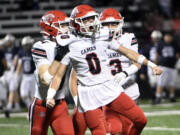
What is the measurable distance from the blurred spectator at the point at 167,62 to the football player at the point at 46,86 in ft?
27.9

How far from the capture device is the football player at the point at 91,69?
553 cm

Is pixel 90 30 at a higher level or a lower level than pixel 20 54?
higher

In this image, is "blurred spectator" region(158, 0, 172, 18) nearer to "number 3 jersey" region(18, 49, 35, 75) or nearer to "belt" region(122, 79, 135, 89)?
"number 3 jersey" region(18, 49, 35, 75)

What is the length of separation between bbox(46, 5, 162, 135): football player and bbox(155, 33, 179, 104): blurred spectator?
8.63 meters

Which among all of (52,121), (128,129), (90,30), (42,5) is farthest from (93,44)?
(42,5)

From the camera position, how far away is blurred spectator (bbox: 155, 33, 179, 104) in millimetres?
14383

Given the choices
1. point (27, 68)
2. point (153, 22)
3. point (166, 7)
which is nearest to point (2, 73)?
point (27, 68)

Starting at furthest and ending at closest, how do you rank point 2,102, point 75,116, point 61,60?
point 2,102 < point 75,116 < point 61,60

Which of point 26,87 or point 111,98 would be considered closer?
point 111,98

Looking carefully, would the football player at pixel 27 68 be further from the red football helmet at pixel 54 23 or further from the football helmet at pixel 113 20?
the red football helmet at pixel 54 23

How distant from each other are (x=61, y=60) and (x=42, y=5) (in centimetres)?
1604

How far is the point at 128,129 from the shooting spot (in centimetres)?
645

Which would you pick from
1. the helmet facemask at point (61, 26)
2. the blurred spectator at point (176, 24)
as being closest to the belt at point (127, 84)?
the helmet facemask at point (61, 26)

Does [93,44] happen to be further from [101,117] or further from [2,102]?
[2,102]
